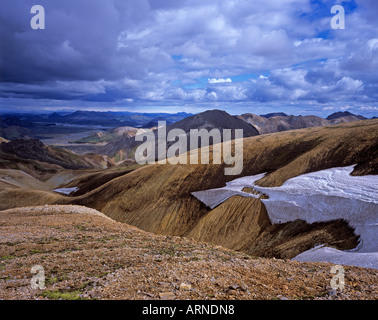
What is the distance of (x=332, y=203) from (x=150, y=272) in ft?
66.7

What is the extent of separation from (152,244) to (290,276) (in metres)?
6.93

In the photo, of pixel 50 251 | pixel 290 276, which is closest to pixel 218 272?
pixel 290 276

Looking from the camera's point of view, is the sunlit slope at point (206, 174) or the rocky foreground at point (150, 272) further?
the sunlit slope at point (206, 174)

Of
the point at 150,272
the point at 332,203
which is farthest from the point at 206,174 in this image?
the point at 150,272

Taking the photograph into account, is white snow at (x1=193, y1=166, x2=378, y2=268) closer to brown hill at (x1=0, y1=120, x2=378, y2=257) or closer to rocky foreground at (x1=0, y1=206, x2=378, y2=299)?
brown hill at (x1=0, y1=120, x2=378, y2=257)

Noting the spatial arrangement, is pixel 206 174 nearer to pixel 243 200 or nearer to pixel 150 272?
pixel 243 200

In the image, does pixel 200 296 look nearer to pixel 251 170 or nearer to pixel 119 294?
pixel 119 294

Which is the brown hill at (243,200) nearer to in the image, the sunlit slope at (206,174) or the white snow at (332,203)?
the sunlit slope at (206,174)

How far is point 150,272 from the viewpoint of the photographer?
893 centimetres

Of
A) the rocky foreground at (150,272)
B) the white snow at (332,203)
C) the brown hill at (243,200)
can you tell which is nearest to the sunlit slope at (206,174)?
the brown hill at (243,200)

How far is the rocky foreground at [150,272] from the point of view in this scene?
298 inches

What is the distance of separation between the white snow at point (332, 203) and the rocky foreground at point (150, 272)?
5120 mm

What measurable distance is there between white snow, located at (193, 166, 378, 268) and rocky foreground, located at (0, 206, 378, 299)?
16.8ft

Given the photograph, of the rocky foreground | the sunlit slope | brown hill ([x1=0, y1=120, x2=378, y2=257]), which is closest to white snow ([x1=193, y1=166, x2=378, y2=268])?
brown hill ([x1=0, y1=120, x2=378, y2=257])
